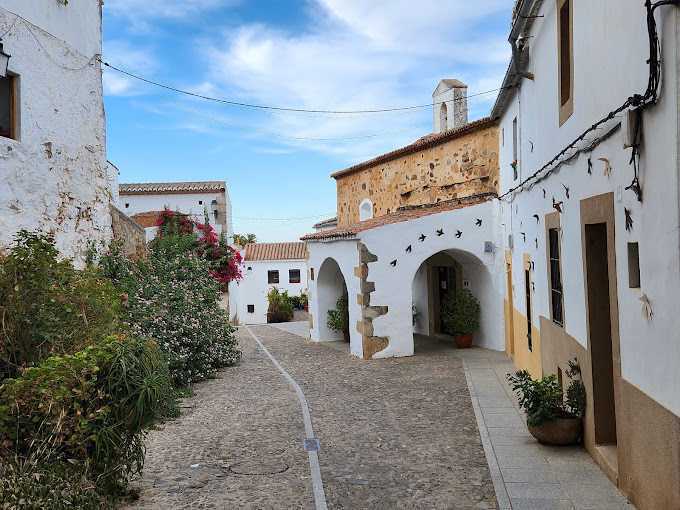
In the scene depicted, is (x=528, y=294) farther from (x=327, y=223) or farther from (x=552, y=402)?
(x=327, y=223)

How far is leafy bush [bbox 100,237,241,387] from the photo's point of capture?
990 cm

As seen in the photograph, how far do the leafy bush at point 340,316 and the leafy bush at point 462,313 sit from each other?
3.33 meters

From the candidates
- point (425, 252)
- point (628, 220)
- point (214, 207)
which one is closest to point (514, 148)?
point (425, 252)

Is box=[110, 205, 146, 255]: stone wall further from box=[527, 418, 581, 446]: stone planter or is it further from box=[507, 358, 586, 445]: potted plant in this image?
box=[527, 418, 581, 446]: stone planter

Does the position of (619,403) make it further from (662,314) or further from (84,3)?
(84,3)

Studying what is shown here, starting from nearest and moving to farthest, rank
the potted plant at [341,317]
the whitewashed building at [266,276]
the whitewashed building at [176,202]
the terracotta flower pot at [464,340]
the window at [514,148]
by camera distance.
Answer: the window at [514,148]
the terracotta flower pot at [464,340]
the potted plant at [341,317]
the whitewashed building at [176,202]
the whitewashed building at [266,276]

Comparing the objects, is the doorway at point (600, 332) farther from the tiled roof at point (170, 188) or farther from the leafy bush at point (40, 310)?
the tiled roof at point (170, 188)

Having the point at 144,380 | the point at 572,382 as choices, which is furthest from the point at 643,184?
the point at 144,380

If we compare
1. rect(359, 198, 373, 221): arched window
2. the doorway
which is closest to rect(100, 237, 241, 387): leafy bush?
the doorway

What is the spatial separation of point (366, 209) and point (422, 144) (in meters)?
4.71

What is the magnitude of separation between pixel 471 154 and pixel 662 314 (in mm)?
10547

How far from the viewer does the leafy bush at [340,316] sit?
16.4 m

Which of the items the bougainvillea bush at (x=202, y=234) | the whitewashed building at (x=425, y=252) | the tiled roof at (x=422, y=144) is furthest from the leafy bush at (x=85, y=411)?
the bougainvillea bush at (x=202, y=234)

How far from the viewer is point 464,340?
45.7 feet
